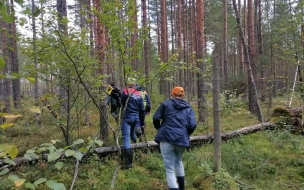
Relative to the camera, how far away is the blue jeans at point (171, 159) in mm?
4500

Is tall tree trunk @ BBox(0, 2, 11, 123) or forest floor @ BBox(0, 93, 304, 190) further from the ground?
tall tree trunk @ BBox(0, 2, 11, 123)

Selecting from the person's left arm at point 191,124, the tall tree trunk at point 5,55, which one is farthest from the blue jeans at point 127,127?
the tall tree trunk at point 5,55

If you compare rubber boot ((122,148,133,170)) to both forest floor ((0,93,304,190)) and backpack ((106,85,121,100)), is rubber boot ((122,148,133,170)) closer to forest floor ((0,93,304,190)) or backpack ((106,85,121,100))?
forest floor ((0,93,304,190))

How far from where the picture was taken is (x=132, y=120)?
19.8ft

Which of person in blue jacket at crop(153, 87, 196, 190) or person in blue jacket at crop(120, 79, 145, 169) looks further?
person in blue jacket at crop(120, 79, 145, 169)

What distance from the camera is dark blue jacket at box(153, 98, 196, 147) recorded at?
4.49 metres

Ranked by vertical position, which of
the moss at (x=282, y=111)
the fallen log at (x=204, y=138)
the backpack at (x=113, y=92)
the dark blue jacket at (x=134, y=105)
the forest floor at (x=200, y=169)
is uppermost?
the backpack at (x=113, y=92)

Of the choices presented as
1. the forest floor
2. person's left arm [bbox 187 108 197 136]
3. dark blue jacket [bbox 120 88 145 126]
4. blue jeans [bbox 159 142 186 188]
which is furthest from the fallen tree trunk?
person's left arm [bbox 187 108 197 136]

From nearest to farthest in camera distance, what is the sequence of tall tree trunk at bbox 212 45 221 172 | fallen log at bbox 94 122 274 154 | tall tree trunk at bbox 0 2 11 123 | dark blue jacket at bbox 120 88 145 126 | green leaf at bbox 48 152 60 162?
green leaf at bbox 48 152 60 162, tall tree trunk at bbox 0 2 11 123, tall tree trunk at bbox 212 45 221 172, dark blue jacket at bbox 120 88 145 126, fallen log at bbox 94 122 274 154

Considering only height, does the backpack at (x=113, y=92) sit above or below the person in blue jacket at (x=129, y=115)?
above

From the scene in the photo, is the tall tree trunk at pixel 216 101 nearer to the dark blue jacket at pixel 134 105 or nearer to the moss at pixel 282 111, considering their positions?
the dark blue jacket at pixel 134 105

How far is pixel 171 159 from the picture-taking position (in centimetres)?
461

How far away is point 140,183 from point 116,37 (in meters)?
3.18

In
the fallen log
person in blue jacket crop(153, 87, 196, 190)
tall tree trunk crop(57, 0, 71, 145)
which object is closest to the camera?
person in blue jacket crop(153, 87, 196, 190)
